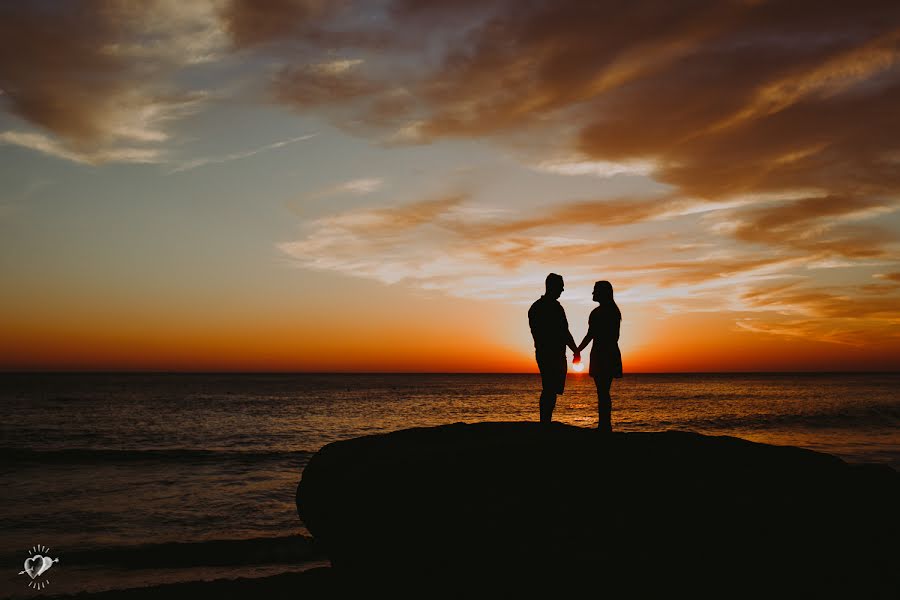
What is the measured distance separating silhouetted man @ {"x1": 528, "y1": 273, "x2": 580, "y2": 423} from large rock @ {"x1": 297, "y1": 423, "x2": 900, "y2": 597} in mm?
929

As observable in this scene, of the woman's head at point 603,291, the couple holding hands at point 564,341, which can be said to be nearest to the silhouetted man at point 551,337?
the couple holding hands at point 564,341

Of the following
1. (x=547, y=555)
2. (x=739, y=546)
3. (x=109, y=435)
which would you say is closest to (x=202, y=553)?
(x=547, y=555)

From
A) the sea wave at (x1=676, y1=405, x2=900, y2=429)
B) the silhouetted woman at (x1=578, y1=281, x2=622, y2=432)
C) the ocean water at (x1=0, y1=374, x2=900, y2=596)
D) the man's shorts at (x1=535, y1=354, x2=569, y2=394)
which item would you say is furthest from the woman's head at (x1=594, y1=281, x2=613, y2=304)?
the sea wave at (x1=676, y1=405, x2=900, y2=429)

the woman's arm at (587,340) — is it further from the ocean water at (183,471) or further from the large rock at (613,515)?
the ocean water at (183,471)

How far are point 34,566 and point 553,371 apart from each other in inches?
477

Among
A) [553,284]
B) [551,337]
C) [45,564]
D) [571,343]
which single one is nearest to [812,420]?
[571,343]

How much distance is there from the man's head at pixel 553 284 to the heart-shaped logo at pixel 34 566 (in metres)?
A: 12.1

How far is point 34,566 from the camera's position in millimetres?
13391

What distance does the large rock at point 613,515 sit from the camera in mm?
6453

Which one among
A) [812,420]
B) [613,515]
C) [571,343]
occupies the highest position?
[571,343]

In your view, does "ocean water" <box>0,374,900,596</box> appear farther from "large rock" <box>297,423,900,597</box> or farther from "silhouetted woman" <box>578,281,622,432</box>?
"silhouetted woman" <box>578,281,622,432</box>

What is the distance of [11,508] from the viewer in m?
19.2

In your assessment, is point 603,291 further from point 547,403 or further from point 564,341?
point 547,403

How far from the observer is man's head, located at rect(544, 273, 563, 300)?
10.1 meters
